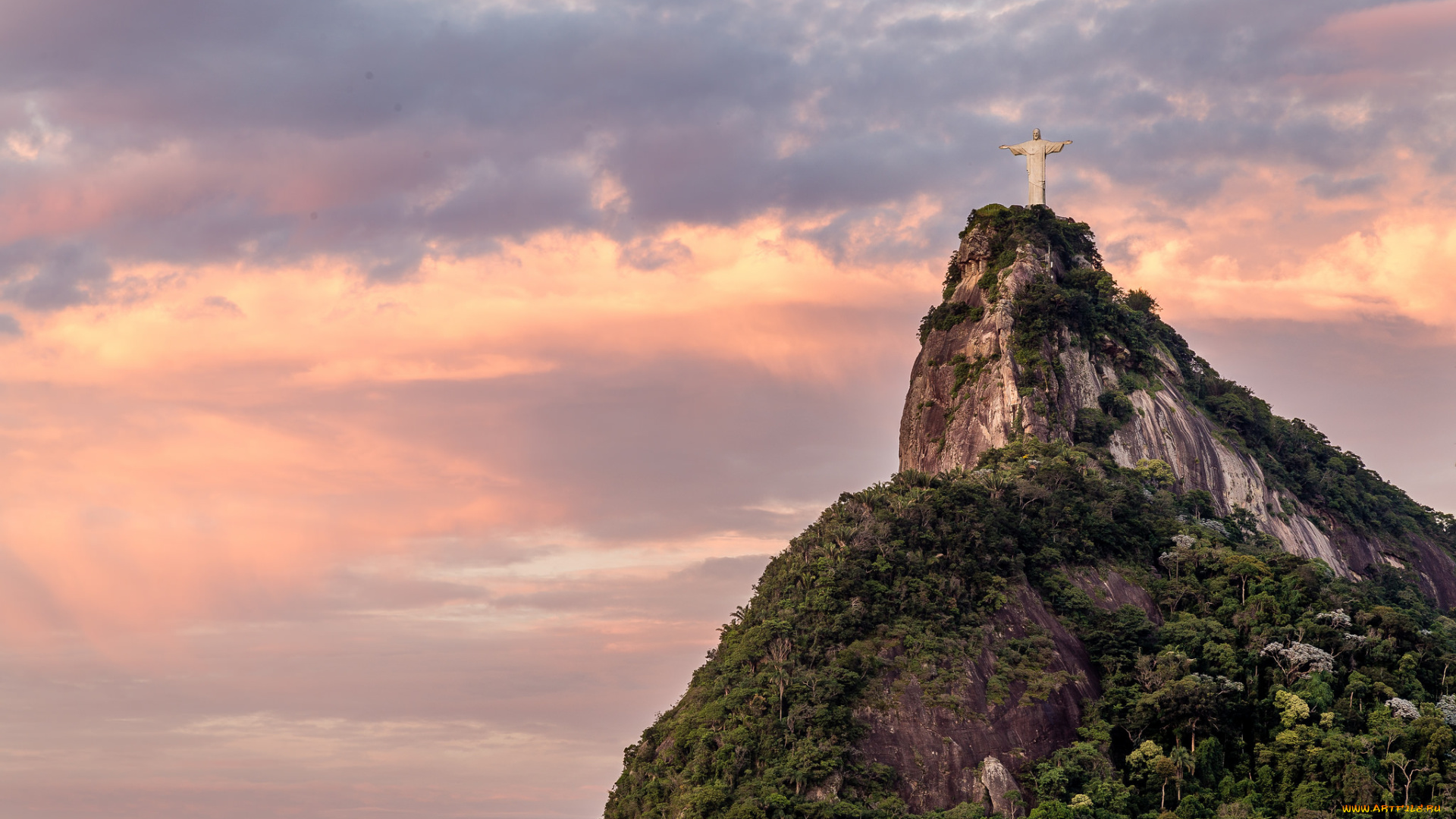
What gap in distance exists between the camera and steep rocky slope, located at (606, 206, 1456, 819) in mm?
80938

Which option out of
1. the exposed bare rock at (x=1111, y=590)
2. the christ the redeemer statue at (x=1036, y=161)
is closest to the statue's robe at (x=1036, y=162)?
the christ the redeemer statue at (x=1036, y=161)

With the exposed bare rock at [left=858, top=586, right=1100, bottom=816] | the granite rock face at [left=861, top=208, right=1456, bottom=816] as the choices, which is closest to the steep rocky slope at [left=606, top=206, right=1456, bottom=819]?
the exposed bare rock at [left=858, top=586, right=1100, bottom=816]

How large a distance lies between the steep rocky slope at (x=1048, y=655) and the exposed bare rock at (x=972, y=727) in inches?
4.9

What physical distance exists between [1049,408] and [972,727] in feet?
136

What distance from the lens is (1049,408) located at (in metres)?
119

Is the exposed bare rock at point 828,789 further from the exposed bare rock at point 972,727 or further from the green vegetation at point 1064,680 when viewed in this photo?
the exposed bare rock at point 972,727

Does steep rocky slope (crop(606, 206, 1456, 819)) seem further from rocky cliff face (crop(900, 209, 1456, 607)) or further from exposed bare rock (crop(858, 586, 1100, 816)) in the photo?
rocky cliff face (crop(900, 209, 1456, 607))

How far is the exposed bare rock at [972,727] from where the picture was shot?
8125cm

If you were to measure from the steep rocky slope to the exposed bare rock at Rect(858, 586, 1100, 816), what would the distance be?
0.41ft

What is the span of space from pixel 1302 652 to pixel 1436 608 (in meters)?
53.3

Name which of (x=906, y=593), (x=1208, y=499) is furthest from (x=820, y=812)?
(x=1208, y=499)

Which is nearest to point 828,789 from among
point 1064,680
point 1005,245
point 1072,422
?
point 1064,680

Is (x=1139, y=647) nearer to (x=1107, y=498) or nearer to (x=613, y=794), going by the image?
(x=1107, y=498)

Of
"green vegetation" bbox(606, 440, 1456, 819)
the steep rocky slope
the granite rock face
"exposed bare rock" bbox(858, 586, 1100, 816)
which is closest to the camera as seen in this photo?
"green vegetation" bbox(606, 440, 1456, 819)
